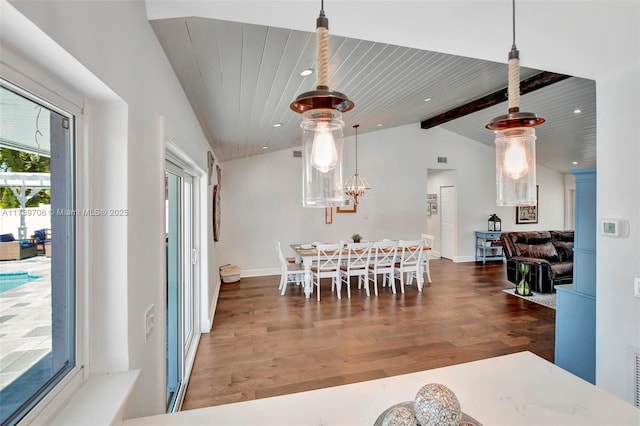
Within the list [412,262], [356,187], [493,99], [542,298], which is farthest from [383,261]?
[493,99]

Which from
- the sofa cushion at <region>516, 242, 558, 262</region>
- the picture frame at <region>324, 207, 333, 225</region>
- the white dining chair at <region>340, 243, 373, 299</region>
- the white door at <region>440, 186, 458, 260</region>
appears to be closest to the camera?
the white dining chair at <region>340, 243, 373, 299</region>

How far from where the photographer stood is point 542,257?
19.5 ft

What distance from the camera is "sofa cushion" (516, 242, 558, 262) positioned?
19.6ft

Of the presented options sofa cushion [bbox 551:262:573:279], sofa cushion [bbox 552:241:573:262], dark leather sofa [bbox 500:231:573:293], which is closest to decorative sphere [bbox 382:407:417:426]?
dark leather sofa [bbox 500:231:573:293]

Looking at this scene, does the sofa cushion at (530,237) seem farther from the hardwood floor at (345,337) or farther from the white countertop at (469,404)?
the white countertop at (469,404)

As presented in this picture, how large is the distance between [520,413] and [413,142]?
24.3 ft

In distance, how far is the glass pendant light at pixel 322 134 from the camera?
75cm

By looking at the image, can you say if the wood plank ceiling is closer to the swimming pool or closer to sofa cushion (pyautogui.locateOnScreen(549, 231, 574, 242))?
the swimming pool

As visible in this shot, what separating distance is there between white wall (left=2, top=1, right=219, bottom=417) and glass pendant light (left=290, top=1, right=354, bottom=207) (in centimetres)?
59

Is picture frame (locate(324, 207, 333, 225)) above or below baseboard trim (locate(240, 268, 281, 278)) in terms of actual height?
above

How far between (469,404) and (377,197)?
6.55 meters

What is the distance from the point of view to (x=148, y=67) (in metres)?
1.35

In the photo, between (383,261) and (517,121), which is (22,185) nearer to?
(517,121)

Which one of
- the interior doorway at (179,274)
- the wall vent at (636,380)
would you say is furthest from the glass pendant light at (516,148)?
the interior doorway at (179,274)
